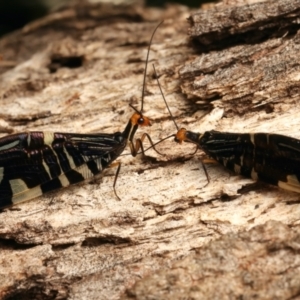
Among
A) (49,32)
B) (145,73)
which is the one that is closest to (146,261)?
(145,73)

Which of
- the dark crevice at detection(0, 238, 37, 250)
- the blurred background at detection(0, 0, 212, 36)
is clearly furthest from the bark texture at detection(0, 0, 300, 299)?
the blurred background at detection(0, 0, 212, 36)

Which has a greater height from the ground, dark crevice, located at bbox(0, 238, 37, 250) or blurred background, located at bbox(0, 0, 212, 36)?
blurred background, located at bbox(0, 0, 212, 36)

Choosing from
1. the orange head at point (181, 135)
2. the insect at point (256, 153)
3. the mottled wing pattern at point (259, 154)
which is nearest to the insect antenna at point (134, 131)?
the orange head at point (181, 135)

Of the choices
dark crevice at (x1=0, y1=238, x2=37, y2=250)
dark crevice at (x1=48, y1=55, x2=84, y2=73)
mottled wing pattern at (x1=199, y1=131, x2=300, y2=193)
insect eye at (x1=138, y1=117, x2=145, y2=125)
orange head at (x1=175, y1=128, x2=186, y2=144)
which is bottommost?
dark crevice at (x1=0, y1=238, x2=37, y2=250)

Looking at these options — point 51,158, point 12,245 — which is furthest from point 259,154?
point 12,245

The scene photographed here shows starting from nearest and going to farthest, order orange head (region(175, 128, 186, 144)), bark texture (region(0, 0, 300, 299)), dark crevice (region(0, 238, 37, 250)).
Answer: bark texture (region(0, 0, 300, 299)) < dark crevice (region(0, 238, 37, 250)) < orange head (region(175, 128, 186, 144))

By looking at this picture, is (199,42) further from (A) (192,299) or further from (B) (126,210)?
(A) (192,299)

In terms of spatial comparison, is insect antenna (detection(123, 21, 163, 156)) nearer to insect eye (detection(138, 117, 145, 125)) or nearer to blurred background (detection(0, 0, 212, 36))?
insect eye (detection(138, 117, 145, 125))
